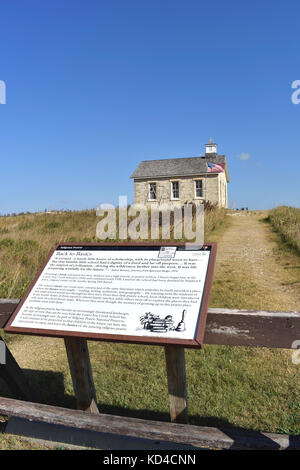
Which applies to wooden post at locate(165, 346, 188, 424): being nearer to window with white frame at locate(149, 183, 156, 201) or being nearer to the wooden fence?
the wooden fence

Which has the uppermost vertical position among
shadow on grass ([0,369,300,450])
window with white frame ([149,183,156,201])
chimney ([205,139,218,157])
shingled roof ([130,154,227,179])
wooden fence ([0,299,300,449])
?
chimney ([205,139,218,157])

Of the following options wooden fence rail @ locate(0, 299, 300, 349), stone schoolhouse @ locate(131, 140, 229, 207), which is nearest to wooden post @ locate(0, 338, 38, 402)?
wooden fence rail @ locate(0, 299, 300, 349)

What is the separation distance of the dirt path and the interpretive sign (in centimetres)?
406

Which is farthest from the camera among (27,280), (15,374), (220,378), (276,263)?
(276,263)

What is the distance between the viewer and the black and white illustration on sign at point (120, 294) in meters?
2.28

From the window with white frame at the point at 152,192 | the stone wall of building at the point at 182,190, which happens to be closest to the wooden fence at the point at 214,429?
the stone wall of building at the point at 182,190

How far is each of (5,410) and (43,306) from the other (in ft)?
2.71

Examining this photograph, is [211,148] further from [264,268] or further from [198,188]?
[264,268]

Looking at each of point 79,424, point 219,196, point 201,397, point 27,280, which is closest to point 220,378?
point 201,397

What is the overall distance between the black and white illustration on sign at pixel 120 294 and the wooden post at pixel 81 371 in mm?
369

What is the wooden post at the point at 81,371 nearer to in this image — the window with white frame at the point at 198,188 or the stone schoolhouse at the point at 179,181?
the stone schoolhouse at the point at 179,181

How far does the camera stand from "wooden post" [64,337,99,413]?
9.25 ft

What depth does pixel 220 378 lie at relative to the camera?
4066 mm
